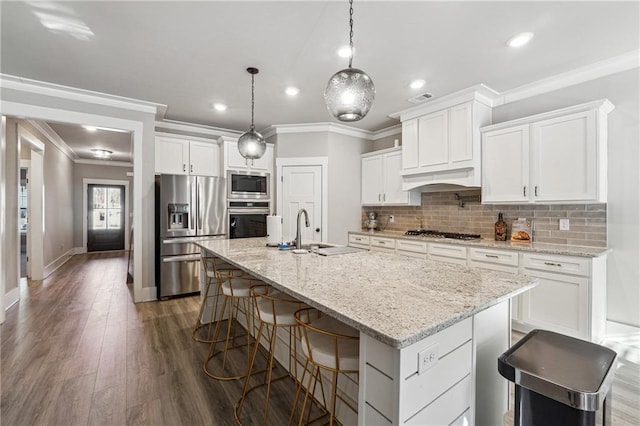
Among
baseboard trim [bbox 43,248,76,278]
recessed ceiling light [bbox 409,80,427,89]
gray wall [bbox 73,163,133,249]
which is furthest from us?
gray wall [bbox 73,163,133,249]

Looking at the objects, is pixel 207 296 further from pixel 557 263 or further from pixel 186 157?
pixel 557 263

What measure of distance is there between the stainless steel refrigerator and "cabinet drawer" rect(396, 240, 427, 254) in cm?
261

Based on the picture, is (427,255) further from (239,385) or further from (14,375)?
(14,375)

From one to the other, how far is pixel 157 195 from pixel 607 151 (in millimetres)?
5254

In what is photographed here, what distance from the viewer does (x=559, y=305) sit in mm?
2756

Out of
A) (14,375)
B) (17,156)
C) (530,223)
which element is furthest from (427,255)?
(17,156)

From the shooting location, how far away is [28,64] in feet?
9.45

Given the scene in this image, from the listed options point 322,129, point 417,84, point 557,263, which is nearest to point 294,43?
point 417,84

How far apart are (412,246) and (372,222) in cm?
127

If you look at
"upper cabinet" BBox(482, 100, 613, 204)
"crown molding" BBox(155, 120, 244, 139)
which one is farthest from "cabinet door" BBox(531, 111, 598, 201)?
"crown molding" BBox(155, 120, 244, 139)

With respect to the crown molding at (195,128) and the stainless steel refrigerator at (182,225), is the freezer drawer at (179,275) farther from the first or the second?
the crown molding at (195,128)

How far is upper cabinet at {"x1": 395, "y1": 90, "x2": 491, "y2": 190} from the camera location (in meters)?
3.49

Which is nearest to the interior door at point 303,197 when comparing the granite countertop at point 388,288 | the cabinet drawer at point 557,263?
the granite countertop at point 388,288

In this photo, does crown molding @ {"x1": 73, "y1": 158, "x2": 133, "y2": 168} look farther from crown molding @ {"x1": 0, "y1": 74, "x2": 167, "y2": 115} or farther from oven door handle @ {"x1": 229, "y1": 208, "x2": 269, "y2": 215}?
oven door handle @ {"x1": 229, "y1": 208, "x2": 269, "y2": 215}
